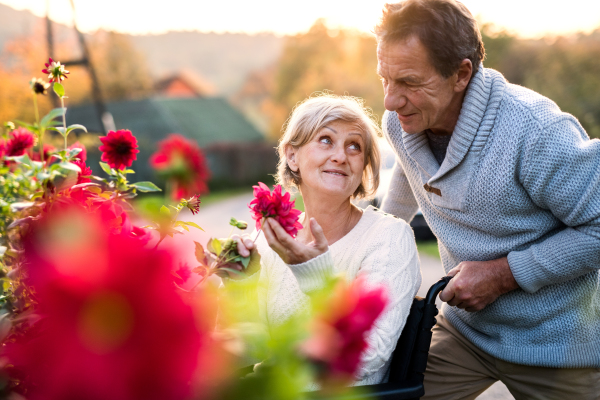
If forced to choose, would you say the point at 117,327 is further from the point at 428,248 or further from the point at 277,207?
the point at 428,248

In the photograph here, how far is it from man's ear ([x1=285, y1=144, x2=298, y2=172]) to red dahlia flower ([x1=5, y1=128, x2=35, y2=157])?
1299mm

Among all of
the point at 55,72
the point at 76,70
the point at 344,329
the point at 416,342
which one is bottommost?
the point at 76,70

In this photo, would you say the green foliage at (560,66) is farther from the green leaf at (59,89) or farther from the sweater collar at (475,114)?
the green leaf at (59,89)

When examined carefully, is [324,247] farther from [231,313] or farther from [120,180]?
[231,313]

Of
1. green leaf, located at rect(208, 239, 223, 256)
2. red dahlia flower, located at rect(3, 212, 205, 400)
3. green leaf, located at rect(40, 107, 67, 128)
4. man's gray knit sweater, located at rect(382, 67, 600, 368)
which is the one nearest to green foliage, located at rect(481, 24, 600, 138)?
man's gray knit sweater, located at rect(382, 67, 600, 368)

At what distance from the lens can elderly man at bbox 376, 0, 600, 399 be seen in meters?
1.68

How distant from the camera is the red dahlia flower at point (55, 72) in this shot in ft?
3.78

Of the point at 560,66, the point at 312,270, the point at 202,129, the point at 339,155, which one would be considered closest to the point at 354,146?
the point at 339,155

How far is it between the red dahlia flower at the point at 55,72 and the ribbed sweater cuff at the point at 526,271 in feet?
5.30

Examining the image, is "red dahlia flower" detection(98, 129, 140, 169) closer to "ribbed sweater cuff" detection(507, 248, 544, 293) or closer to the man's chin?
the man's chin

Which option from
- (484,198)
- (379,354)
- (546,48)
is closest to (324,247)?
(379,354)

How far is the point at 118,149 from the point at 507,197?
54.3 inches

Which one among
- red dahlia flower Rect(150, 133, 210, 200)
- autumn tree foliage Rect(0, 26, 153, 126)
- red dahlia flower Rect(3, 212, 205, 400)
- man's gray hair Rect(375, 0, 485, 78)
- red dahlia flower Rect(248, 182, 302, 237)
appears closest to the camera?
red dahlia flower Rect(3, 212, 205, 400)

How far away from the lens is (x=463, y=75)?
190 cm
